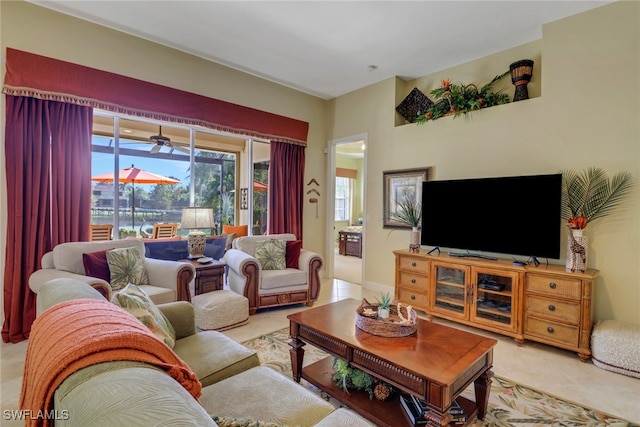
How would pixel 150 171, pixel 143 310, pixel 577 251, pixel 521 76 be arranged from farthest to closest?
pixel 150 171 < pixel 521 76 < pixel 577 251 < pixel 143 310

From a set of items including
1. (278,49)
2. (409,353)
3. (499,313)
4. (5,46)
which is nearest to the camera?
(409,353)

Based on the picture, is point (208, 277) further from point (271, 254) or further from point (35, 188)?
point (35, 188)

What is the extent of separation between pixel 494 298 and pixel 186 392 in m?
3.24

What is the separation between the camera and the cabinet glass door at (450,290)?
133 inches

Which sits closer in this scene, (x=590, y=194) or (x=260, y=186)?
(x=590, y=194)

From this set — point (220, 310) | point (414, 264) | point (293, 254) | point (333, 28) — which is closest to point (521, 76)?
point (333, 28)

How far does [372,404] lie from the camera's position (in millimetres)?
1864

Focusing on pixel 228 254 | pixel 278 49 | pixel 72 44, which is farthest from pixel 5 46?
pixel 228 254

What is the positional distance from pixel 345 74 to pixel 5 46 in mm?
3644

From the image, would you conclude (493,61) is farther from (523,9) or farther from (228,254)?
(228,254)

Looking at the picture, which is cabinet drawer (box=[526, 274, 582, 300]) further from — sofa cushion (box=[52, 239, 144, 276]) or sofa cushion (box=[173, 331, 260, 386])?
sofa cushion (box=[52, 239, 144, 276])

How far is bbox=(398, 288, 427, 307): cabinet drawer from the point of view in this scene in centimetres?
369

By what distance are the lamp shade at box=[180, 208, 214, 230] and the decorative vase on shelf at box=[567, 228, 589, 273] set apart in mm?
3583

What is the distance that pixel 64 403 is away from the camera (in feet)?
2.23
